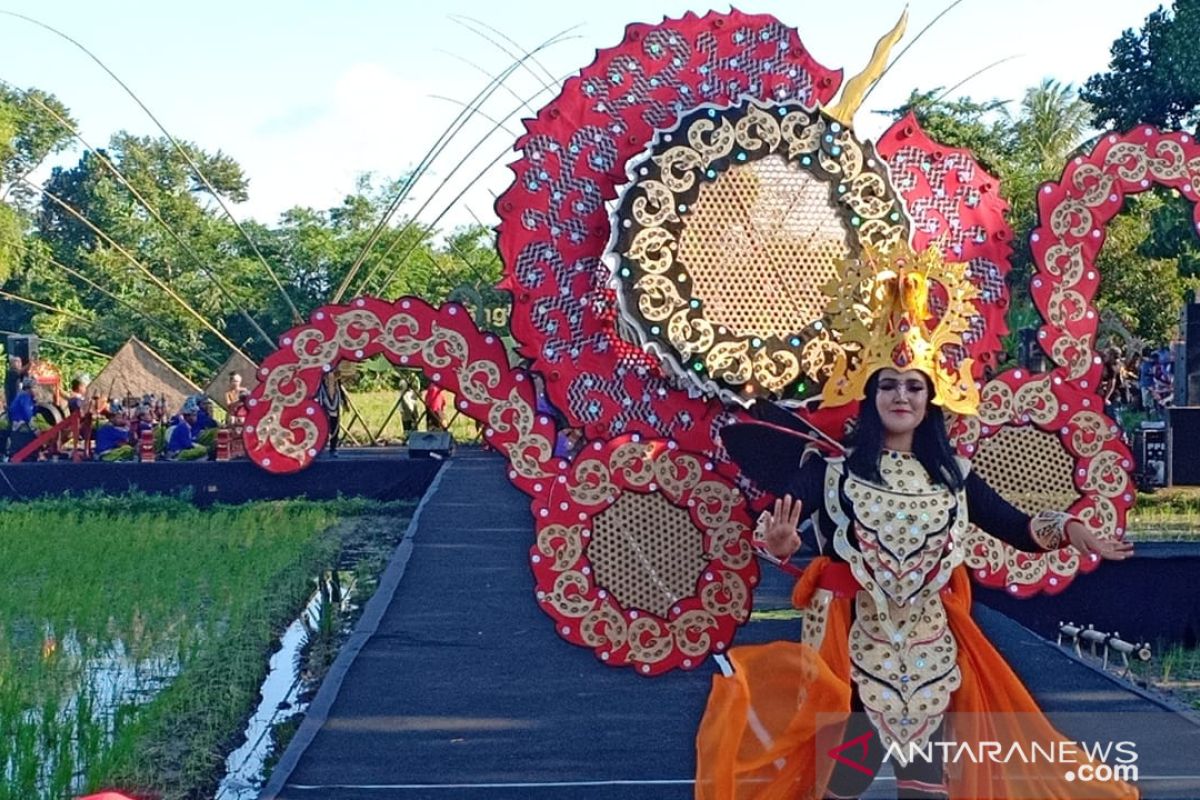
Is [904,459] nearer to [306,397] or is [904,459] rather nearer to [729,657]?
[729,657]

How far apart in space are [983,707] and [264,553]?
29.7 feet

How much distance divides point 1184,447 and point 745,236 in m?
11.7

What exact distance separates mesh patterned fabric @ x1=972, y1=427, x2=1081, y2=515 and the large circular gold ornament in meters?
0.66

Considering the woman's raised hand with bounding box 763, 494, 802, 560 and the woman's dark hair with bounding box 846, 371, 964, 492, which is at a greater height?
the woman's dark hair with bounding box 846, 371, 964, 492

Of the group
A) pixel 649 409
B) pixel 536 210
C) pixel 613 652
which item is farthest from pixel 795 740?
pixel 536 210

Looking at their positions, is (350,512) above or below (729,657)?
below

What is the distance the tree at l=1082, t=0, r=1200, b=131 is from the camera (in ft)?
58.3

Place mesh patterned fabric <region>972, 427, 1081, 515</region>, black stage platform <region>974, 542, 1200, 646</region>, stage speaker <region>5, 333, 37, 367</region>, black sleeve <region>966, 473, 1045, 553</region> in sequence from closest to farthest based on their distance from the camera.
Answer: black sleeve <region>966, 473, 1045, 553</region> → mesh patterned fabric <region>972, 427, 1081, 515</region> → black stage platform <region>974, 542, 1200, 646</region> → stage speaker <region>5, 333, 37, 367</region>

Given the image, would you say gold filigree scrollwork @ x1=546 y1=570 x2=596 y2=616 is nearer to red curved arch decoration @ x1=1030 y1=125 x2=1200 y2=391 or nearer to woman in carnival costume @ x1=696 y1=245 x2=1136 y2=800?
woman in carnival costume @ x1=696 y1=245 x2=1136 y2=800

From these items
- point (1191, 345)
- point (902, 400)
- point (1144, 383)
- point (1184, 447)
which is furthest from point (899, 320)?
point (1144, 383)

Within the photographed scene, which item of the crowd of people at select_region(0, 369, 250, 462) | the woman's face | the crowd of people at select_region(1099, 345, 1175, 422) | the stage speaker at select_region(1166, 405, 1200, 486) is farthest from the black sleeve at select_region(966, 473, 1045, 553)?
the crowd of people at select_region(1099, 345, 1175, 422)

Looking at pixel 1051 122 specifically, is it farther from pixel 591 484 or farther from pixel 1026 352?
pixel 591 484

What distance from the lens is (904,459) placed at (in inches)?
165

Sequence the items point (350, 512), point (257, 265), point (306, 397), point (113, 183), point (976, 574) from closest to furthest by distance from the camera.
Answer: point (306, 397) < point (976, 574) < point (350, 512) < point (257, 265) < point (113, 183)
